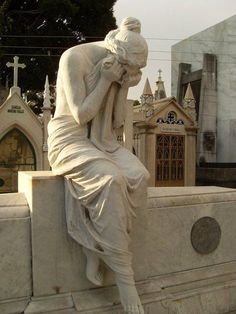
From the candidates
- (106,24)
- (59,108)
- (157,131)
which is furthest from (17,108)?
(106,24)

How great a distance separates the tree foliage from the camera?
62.5ft

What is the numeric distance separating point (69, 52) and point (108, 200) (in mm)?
1140

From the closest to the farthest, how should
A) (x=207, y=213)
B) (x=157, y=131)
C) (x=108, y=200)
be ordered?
(x=108, y=200)
(x=207, y=213)
(x=157, y=131)

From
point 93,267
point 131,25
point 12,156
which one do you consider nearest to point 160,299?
point 93,267

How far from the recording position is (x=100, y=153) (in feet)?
9.09

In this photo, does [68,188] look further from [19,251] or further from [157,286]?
[157,286]

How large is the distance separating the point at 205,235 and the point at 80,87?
1.72m

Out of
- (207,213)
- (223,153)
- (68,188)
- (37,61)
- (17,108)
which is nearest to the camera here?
(68,188)

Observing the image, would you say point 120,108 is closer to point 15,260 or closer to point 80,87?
point 80,87

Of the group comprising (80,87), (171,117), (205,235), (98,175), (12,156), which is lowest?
(205,235)

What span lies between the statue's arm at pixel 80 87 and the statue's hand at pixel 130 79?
0.22 ft

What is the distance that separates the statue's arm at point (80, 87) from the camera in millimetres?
2756

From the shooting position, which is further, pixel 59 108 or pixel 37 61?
pixel 37 61

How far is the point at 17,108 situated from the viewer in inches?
437
